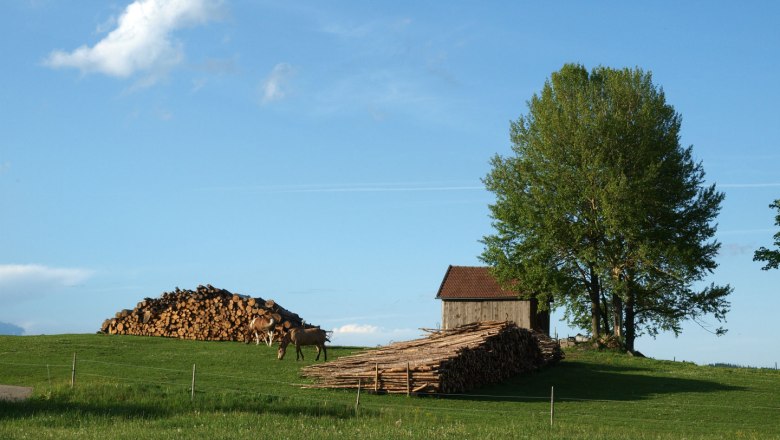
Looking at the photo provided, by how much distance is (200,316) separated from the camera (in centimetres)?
5141

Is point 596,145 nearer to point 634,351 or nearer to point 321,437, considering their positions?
point 634,351

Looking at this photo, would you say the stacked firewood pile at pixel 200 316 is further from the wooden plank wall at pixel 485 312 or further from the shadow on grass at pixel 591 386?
the shadow on grass at pixel 591 386

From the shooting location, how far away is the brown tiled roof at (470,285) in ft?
176

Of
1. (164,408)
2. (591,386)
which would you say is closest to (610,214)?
(591,386)

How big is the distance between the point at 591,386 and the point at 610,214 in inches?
606

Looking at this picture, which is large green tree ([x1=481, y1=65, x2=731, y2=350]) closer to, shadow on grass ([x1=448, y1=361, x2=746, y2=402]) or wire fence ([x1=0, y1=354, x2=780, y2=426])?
shadow on grass ([x1=448, y1=361, x2=746, y2=402])

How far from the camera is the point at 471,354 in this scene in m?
35.1

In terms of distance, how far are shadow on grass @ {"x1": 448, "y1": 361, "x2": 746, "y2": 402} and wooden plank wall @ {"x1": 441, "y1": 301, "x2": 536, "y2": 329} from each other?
1116 cm

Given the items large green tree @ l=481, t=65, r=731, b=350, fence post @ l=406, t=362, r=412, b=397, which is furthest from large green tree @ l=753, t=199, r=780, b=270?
fence post @ l=406, t=362, r=412, b=397

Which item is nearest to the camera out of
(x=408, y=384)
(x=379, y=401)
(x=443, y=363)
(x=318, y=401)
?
(x=318, y=401)

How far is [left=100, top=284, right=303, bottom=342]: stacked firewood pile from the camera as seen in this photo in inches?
1949

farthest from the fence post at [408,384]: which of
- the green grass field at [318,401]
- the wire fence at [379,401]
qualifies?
the green grass field at [318,401]

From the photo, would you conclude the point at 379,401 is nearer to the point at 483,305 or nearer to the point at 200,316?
the point at 200,316

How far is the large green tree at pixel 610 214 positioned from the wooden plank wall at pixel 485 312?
1152 millimetres
